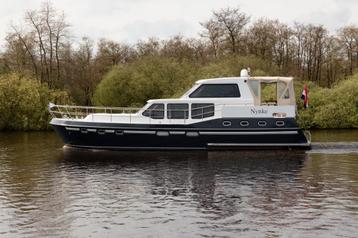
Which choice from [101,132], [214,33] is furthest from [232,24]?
[101,132]

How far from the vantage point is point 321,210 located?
47.8 feet

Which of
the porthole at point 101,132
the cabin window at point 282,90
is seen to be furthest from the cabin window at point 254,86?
the porthole at point 101,132

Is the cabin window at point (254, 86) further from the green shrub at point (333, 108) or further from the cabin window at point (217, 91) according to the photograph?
the green shrub at point (333, 108)

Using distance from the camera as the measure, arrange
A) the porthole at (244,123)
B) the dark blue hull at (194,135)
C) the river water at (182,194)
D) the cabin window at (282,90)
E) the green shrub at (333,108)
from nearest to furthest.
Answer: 1. the river water at (182,194)
2. the porthole at (244,123)
3. the dark blue hull at (194,135)
4. the cabin window at (282,90)
5. the green shrub at (333,108)

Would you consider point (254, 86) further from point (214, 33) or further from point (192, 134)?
point (214, 33)

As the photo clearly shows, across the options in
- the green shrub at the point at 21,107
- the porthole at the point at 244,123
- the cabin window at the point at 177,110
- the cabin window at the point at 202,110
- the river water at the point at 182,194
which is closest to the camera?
the river water at the point at 182,194

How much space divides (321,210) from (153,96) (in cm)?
4079

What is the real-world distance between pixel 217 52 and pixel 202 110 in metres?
35.1

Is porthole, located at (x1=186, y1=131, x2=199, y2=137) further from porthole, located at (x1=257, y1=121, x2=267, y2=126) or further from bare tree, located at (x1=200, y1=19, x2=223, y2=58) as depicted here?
bare tree, located at (x1=200, y1=19, x2=223, y2=58)

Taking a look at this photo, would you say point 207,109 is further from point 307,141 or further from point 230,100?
point 307,141

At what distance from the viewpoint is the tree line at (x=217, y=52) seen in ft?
183

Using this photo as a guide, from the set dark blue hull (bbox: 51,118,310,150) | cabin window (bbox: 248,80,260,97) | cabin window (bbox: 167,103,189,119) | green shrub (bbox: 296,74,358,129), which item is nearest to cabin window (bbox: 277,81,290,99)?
cabin window (bbox: 248,80,260,97)

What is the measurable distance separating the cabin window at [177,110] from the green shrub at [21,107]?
87.5 ft

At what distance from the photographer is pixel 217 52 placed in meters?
61.5
